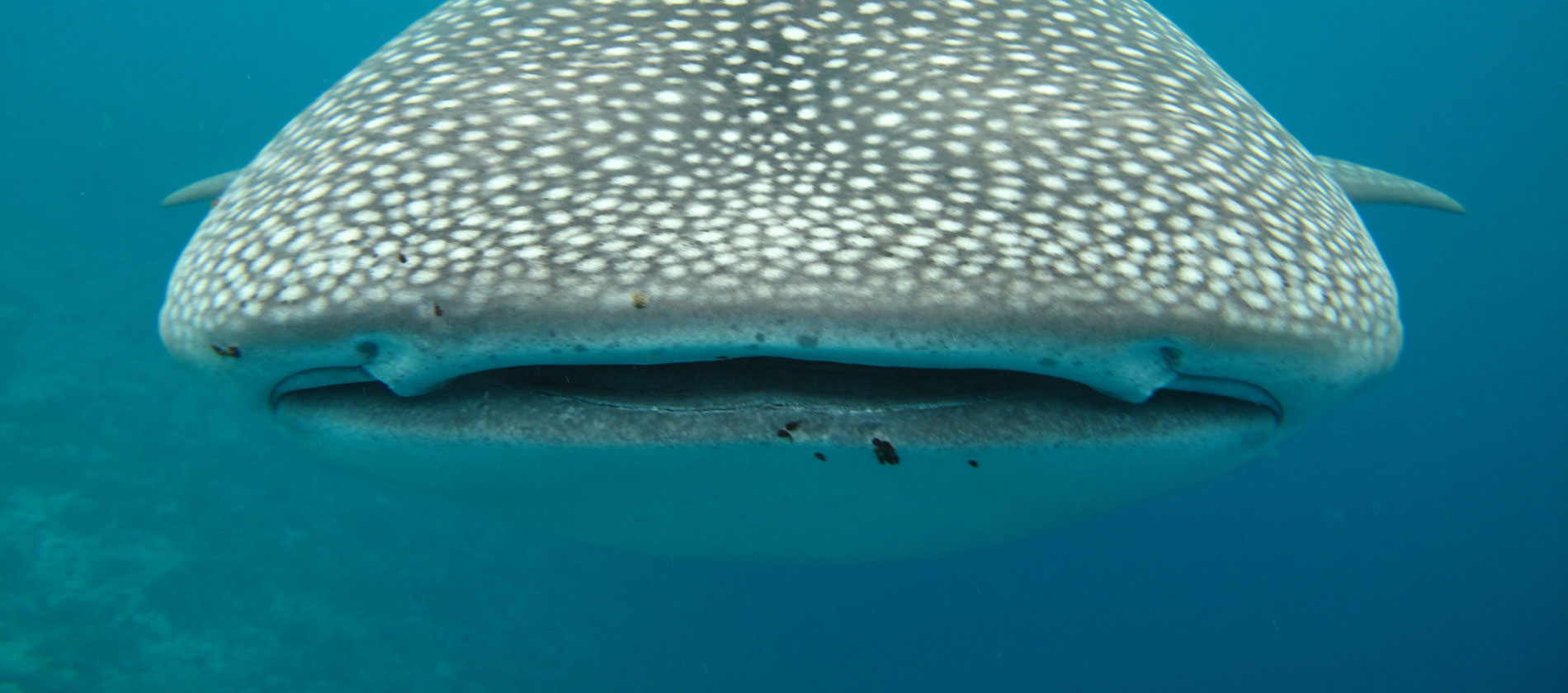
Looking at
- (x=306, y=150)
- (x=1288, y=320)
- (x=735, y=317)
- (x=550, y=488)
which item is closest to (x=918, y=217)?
(x=735, y=317)

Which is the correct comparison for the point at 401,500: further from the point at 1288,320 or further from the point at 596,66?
the point at 1288,320

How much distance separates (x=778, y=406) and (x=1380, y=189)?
162 inches

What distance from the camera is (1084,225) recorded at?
5.50 feet

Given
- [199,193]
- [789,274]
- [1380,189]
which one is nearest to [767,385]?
[789,274]

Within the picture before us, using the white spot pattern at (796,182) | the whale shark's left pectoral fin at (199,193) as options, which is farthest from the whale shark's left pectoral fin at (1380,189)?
the whale shark's left pectoral fin at (199,193)

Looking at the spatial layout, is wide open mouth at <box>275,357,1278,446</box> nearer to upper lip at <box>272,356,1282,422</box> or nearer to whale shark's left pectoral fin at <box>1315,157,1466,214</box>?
upper lip at <box>272,356,1282,422</box>

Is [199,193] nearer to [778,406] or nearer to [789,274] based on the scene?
[778,406]

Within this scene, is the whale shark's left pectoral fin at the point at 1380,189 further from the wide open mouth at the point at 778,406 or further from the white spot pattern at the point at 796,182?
the wide open mouth at the point at 778,406

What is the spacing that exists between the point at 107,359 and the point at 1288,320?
1632 centimetres

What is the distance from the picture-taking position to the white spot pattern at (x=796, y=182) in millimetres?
1559

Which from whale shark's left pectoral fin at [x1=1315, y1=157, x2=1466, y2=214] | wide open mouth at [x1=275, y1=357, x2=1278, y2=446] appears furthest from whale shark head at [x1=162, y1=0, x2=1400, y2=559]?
whale shark's left pectoral fin at [x1=1315, y1=157, x2=1466, y2=214]

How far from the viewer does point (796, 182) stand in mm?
1740

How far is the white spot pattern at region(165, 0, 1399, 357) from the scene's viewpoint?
1559 mm

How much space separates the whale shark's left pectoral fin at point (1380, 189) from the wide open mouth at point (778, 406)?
3.06 m
